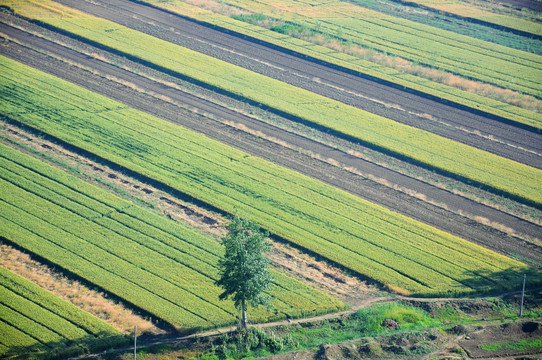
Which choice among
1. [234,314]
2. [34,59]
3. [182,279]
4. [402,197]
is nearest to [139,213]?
[182,279]

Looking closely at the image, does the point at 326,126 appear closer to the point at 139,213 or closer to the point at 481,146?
the point at 481,146

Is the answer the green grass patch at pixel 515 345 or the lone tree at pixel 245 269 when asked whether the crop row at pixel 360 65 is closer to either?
the green grass patch at pixel 515 345

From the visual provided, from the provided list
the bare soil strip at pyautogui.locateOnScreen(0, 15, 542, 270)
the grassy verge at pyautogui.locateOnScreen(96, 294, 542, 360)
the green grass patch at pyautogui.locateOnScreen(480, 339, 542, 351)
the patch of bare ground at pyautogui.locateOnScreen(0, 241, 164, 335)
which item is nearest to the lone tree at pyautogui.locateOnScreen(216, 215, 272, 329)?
the grassy verge at pyautogui.locateOnScreen(96, 294, 542, 360)

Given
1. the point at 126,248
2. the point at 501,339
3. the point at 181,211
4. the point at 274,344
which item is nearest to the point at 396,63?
the point at 181,211

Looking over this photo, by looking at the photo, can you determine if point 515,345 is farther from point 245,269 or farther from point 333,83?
point 333,83

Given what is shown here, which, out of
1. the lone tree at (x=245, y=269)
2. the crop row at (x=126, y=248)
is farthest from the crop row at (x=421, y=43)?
the lone tree at (x=245, y=269)
